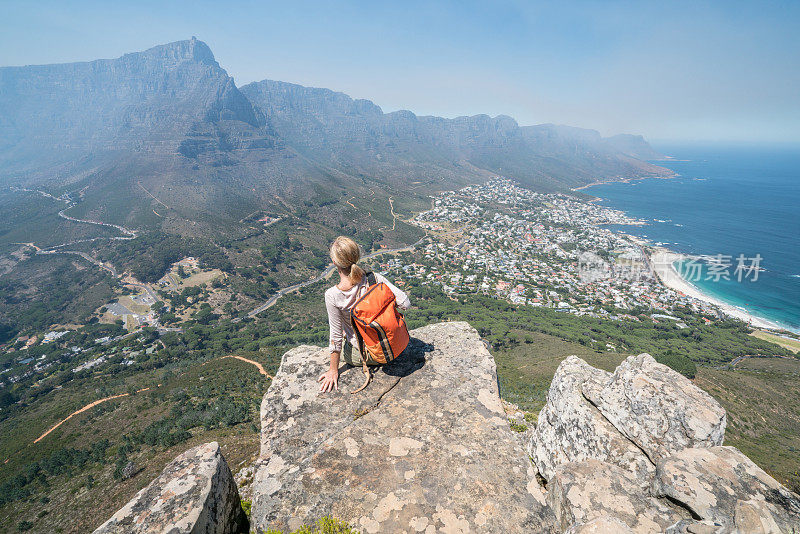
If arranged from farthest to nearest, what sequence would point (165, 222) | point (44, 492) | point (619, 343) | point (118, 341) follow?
point (165, 222), point (118, 341), point (619, 343), point (44, 492)

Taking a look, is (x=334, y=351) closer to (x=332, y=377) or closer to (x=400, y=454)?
(x=332, y=377)

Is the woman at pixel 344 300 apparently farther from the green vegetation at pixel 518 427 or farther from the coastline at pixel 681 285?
the coastline at pixel 681 285

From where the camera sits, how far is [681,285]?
7794 centimetres

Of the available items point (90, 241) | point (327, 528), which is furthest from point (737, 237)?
point (90, 241)

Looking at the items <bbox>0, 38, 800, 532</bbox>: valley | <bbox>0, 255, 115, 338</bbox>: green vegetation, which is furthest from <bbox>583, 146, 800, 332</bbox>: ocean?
<bbox>0, 255, 115, 338</bbox>: green vegetation

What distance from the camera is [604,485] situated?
3.99 m

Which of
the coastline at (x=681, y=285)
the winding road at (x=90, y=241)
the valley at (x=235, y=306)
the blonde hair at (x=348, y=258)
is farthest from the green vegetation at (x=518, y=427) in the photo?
the winding road at (x=90, y=241)

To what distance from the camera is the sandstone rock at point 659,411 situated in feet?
16.1

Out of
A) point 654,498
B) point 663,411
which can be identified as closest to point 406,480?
point 654,498

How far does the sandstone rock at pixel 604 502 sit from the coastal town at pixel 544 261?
72.1 metres

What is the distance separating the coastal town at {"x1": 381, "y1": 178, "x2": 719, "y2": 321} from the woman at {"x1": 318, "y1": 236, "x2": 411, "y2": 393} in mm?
72636

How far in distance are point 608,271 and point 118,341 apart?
121097mm

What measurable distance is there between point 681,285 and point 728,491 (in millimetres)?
101426

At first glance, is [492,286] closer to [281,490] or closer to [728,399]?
[728,399]
